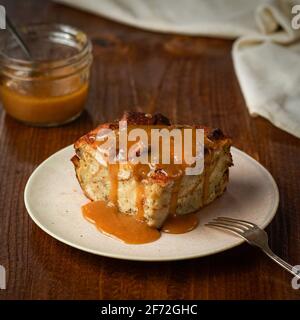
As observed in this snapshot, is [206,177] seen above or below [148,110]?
above

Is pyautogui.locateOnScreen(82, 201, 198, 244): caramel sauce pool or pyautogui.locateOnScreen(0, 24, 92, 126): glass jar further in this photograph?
pyautogui.locateOnScreen(0, 24, 92, 126): glass jar

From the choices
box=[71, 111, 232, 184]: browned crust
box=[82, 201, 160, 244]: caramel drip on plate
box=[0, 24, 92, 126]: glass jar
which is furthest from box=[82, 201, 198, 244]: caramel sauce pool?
box=[0, 24, 92, 126]: glass jar

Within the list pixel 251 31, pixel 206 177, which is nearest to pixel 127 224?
pixel 206 177

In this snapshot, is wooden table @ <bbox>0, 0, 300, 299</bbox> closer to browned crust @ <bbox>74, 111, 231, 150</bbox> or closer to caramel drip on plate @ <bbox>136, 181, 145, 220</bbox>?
caramel drip on plate @ <bbox>136, 181, 145, 220</bbox>

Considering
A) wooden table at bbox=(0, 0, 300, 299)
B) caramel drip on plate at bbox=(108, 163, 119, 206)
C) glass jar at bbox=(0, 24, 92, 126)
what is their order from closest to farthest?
wooden table at bbox=(0, 0, 300, 299) → caramel drip on plate at bbox=(108, 163, 119, 206) → glass jar at bbox=(0, 24, 92, 126)

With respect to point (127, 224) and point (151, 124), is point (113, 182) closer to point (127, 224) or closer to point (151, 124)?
point (127, 224)

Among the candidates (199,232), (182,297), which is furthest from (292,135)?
(182,297)
